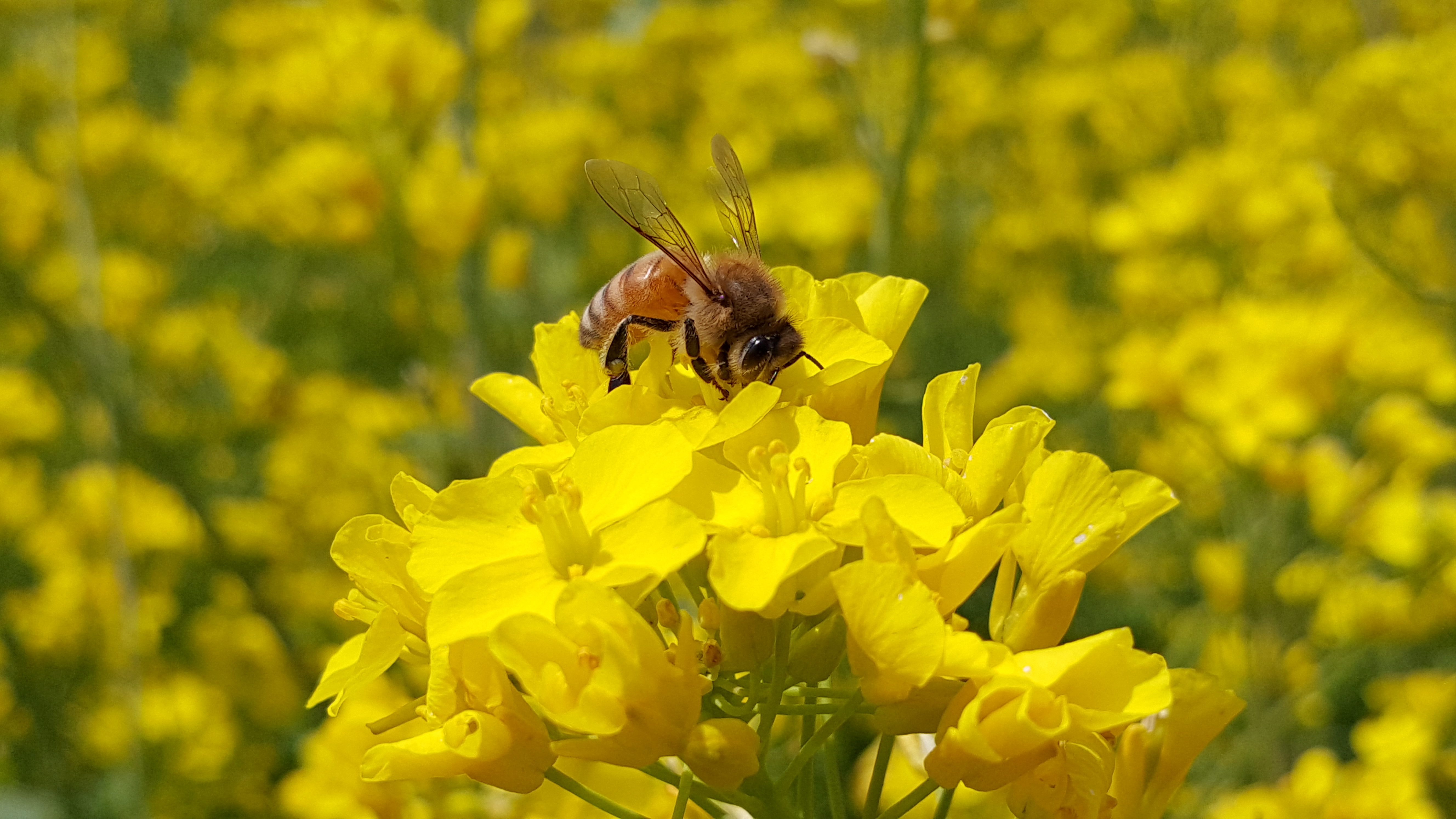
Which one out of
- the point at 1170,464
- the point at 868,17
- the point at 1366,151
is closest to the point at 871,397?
the point at 1170,464

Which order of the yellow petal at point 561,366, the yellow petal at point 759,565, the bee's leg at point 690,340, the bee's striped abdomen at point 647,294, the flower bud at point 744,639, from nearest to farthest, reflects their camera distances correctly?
the yellow petal at point 759,565
the flower bud at point 744,639
the yellow petal at point 561,366
the bee's leg at point 690,340
the bee's striped abdomen at point 647,294

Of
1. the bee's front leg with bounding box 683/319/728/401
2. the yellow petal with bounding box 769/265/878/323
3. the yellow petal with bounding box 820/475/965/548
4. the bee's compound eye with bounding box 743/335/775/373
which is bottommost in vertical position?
the bee's front leg with bounding box 683/319/728/401

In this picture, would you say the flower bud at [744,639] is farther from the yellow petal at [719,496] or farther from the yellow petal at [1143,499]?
the yellow petal at [1143,499]

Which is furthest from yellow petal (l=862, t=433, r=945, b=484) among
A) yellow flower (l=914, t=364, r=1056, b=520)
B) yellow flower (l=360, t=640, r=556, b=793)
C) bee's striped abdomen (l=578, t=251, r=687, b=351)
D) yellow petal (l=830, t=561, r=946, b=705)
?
bee's striped abdomen (l=578, t=251, r=687, b=351)

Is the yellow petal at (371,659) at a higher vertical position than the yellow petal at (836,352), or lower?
lower

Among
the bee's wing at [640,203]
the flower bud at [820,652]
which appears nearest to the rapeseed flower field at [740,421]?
the flower bud at [820,652]

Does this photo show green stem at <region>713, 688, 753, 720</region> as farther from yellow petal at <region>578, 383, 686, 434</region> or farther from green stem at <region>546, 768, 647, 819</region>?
yellow petal at <region>578, 383, 686, 434</region>

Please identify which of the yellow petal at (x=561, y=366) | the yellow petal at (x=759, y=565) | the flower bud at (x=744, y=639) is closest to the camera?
the yellow petal at (x=759, y=565)
